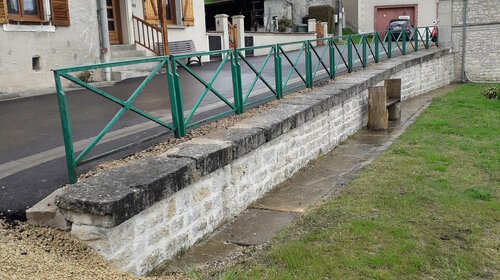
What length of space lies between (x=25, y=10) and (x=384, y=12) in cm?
3047

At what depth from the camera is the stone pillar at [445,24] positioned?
18.3 meters

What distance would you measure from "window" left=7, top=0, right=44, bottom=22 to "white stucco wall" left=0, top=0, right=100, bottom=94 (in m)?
0.17

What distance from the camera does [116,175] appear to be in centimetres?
402

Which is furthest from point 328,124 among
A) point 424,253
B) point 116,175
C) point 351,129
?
point 116,175

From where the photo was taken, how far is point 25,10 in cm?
1099

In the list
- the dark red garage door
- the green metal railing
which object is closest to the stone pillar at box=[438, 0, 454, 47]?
the green metal railing

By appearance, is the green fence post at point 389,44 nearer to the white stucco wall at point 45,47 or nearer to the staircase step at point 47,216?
the white stucco wall at point 45,47

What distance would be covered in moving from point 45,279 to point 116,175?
3.62 ft

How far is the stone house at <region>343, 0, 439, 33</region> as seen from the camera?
117 feet

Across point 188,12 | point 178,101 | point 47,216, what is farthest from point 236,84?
point 188,12

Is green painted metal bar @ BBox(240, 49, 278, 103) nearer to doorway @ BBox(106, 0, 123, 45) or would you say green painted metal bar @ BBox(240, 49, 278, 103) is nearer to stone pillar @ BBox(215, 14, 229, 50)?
doorway @ BBox(106, 0, 123, 45)

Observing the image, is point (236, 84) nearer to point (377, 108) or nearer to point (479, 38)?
point (377, 108)

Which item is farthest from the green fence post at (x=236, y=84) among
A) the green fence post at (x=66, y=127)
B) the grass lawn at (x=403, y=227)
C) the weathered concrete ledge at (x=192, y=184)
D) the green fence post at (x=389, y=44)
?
the green fence post at (x=389, y=44)

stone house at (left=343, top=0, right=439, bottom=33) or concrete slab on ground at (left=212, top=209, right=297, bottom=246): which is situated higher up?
Answer: stone house at (left=343, top=0, right=439, bottom=33)
